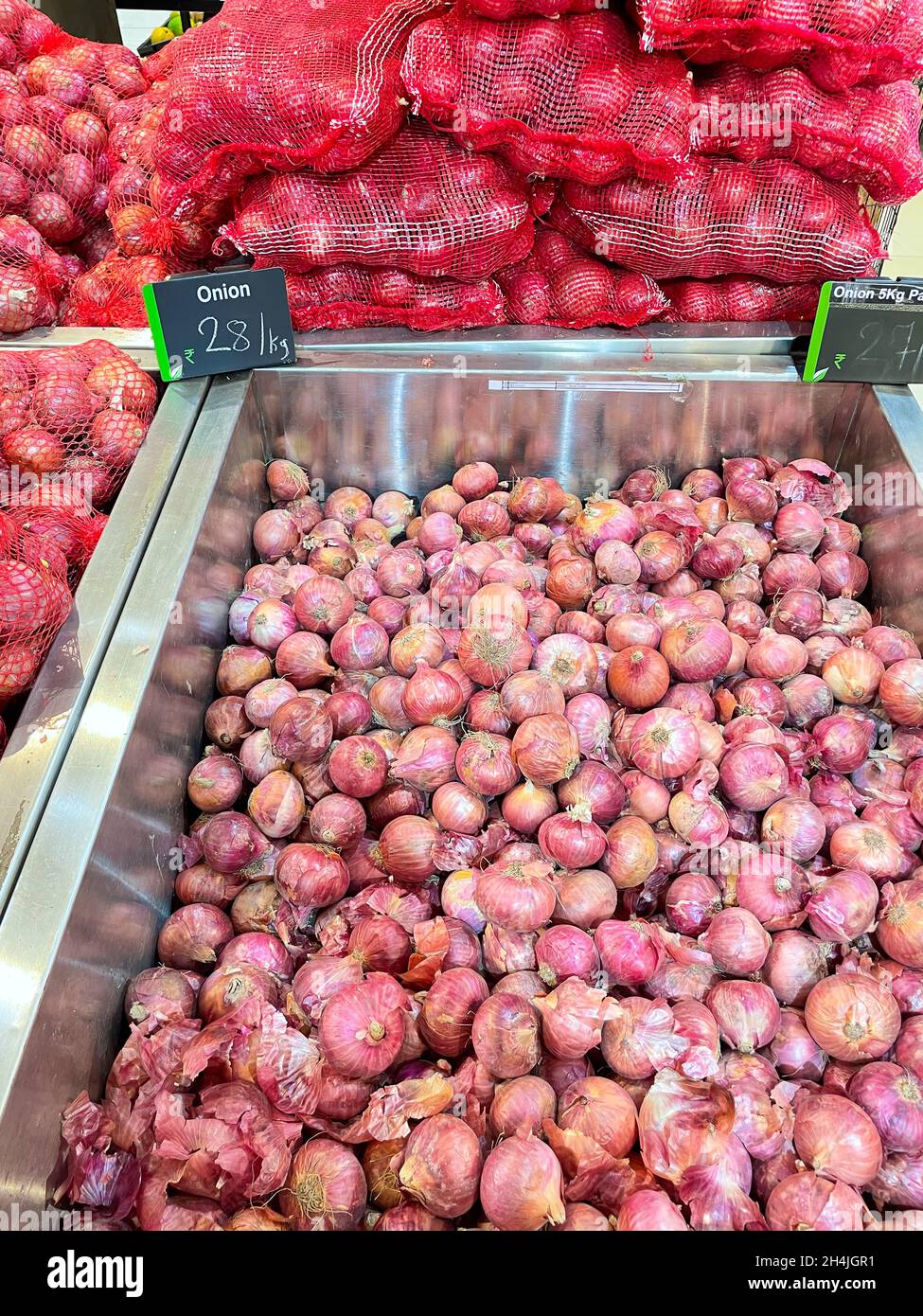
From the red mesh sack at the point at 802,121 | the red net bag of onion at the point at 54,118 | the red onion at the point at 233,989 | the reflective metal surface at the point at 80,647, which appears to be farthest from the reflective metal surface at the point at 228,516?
the red net bag of onion at the point at 54,118

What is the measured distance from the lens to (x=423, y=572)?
6.27 ft

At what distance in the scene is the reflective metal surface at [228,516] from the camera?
1145 mm

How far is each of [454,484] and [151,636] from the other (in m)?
0.92

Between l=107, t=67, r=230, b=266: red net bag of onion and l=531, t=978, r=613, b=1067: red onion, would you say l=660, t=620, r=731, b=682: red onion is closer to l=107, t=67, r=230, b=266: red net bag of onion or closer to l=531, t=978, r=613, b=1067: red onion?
l=531, t=978, r=613, b=1067: red onion

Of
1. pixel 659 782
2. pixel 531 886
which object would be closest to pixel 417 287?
pixel 659 782

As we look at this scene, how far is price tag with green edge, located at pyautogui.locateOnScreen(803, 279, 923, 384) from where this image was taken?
192 cm

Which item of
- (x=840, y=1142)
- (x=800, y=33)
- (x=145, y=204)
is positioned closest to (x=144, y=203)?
(x=145, y=204)

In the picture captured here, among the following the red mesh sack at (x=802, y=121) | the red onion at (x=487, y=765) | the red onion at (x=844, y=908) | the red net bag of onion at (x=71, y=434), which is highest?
the red mesh sack at (x=802, y=121)

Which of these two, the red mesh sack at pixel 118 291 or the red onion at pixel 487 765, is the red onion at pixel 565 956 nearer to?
the red onion at pixel 487 765

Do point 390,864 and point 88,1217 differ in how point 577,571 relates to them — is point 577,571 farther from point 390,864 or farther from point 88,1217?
point 88,1217

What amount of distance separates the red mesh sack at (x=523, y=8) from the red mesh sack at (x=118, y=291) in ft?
3.41

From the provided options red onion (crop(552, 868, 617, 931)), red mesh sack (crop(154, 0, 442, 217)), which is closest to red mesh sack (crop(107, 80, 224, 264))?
red mesh sack (crop(154, 0, 442, 217))

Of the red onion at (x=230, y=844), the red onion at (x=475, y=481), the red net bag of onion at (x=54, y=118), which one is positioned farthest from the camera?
the red net bag of onion at (x=54, y=118)

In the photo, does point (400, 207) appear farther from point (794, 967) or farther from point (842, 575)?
point (794, 967)
